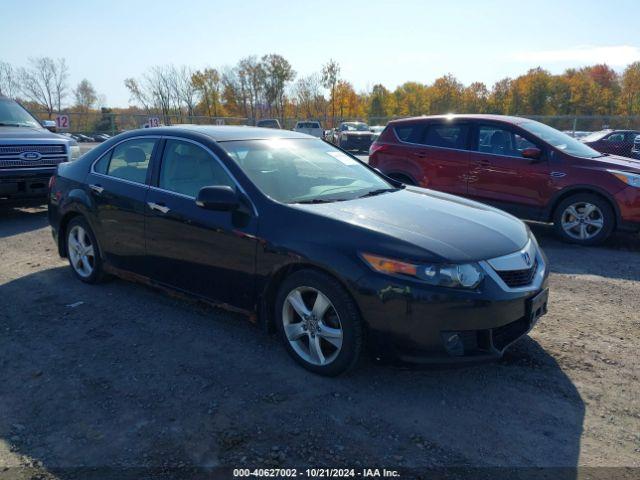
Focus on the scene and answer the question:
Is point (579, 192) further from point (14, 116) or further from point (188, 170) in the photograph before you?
point (14, 116)

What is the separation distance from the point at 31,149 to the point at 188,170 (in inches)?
221

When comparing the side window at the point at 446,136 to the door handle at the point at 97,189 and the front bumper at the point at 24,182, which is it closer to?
the door handle at the point at 97,189

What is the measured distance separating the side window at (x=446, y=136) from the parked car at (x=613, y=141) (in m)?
11.4

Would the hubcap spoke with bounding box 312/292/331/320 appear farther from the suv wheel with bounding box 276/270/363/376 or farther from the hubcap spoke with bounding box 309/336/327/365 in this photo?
the hubcap spoke with bounding box 309/336/327/365

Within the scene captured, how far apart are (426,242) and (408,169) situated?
17.9 ft

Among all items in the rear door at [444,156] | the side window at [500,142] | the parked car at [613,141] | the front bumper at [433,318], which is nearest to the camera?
the front bumper at [433,318]

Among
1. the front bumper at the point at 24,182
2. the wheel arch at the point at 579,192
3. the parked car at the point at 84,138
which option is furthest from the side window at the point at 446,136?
the parked car at the point at 84,138

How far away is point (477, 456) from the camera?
101 inches

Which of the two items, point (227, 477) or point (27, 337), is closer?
point (227, 477)

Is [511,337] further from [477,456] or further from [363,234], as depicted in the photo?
[363,234]

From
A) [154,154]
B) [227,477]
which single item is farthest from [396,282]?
[154,154]

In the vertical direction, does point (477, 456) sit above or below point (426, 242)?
below

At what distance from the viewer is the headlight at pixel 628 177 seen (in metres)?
6.64

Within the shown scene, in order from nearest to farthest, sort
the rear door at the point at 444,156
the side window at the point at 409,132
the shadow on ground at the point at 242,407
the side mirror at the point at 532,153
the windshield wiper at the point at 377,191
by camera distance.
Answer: the shadow on ground at the point at 242,407, the windshield wiper at the point at 377,191, the side mirror at the point at 532,153, the rear door at the point at 444,156, the side window at the point at 409,132
